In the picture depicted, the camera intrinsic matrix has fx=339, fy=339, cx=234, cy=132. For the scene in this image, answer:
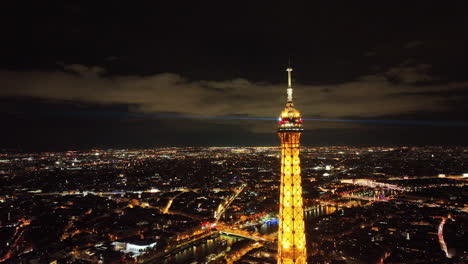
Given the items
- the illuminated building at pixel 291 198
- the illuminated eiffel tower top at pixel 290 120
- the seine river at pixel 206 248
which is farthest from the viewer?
the seine river at pixel 206 248

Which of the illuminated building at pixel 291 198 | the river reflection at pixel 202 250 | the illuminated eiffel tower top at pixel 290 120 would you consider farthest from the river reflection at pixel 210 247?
the illuminated eiffel tower top at pixel 290 120

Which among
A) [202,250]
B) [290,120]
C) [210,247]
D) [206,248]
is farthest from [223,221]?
[290,120]

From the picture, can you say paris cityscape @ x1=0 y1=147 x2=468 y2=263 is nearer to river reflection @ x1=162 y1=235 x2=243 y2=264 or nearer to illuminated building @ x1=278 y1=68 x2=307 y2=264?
river reflection @ x1=162 y1=235 x2=243 y2=264

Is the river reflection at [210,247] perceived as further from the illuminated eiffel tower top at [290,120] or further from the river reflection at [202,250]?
the illuminated eiffel tower top at [290,120]

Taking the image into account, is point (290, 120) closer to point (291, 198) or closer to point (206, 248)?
point (291, 198)

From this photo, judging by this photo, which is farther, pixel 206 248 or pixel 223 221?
pixel 223 221

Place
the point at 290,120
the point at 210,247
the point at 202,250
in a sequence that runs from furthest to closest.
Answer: the point at 210,247 → the point at 202,250 → the point at 290,120

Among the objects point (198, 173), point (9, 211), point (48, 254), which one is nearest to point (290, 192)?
point (48, 254)

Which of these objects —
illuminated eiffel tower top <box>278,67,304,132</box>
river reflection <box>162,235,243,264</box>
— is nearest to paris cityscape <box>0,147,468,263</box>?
river reflection <box>162,235,243,264</box>
